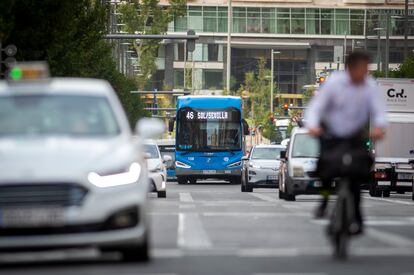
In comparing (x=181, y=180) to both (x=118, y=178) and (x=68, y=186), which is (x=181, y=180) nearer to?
(x=118, y=178)

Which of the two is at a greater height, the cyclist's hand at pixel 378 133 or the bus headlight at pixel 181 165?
the cyclist's hand at pixel 378 133

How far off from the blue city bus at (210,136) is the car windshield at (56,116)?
151 ft

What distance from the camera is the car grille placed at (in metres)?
13.9

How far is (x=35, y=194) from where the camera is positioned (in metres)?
13.9

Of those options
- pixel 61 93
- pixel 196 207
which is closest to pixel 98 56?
pixel 196 207

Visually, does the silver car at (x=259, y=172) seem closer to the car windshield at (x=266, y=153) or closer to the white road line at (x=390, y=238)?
the car windshield at (x=266, y=153)

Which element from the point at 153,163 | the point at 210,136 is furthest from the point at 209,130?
the point at 153,163

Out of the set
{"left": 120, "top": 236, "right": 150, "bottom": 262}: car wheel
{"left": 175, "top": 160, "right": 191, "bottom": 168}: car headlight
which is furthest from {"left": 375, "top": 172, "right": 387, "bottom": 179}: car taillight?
{"left": 120, "top": 236, "right": 150, "bottom": 262}: car wheel

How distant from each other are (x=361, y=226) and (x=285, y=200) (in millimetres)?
22324

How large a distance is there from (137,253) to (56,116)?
154cm

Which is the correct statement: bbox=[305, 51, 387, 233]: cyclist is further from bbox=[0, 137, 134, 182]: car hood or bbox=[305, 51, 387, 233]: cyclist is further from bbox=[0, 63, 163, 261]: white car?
bbox=[0, 137, 134, 182]: car hood

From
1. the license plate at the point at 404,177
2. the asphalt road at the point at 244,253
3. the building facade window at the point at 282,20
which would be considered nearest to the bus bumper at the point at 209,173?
the license plate at the point at 404,177

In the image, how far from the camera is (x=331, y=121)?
1505 centimetres

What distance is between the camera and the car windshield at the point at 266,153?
53.1 meters
